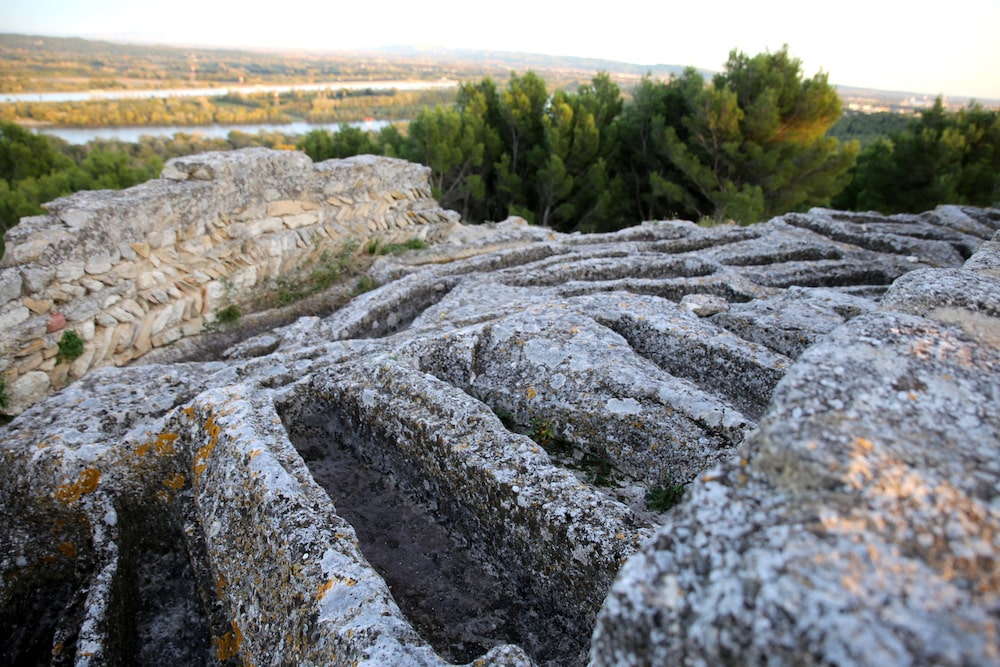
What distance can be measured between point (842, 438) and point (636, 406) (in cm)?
239

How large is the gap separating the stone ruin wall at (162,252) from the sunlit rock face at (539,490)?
3.14ft

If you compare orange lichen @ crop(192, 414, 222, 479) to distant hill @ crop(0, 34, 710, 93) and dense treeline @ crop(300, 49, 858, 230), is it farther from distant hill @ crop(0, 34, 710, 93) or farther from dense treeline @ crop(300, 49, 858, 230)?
distant hill @ crop(0, 34, 710, 93)

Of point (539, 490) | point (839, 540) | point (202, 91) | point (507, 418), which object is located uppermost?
point (202, 91)

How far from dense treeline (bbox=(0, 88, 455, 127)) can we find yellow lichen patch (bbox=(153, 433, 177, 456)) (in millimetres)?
45816

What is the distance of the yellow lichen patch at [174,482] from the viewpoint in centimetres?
423

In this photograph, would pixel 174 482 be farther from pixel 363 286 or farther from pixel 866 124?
pixel 866 124

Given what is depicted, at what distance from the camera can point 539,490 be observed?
10.9 feet

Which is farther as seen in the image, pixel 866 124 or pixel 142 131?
pixel 142 131

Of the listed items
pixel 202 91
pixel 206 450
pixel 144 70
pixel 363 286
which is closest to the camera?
pixel 206 450

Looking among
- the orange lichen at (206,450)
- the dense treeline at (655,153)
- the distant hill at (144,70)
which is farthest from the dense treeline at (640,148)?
the distant hill at (144,70)

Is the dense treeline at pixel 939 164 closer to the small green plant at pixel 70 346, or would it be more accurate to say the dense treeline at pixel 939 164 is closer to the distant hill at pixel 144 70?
the distant hill at pixel 144 70

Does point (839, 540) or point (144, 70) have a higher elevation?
point (144, 70)

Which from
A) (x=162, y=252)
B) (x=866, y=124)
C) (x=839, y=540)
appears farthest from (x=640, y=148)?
(x=866, y=124)

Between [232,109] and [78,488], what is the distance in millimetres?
87297
